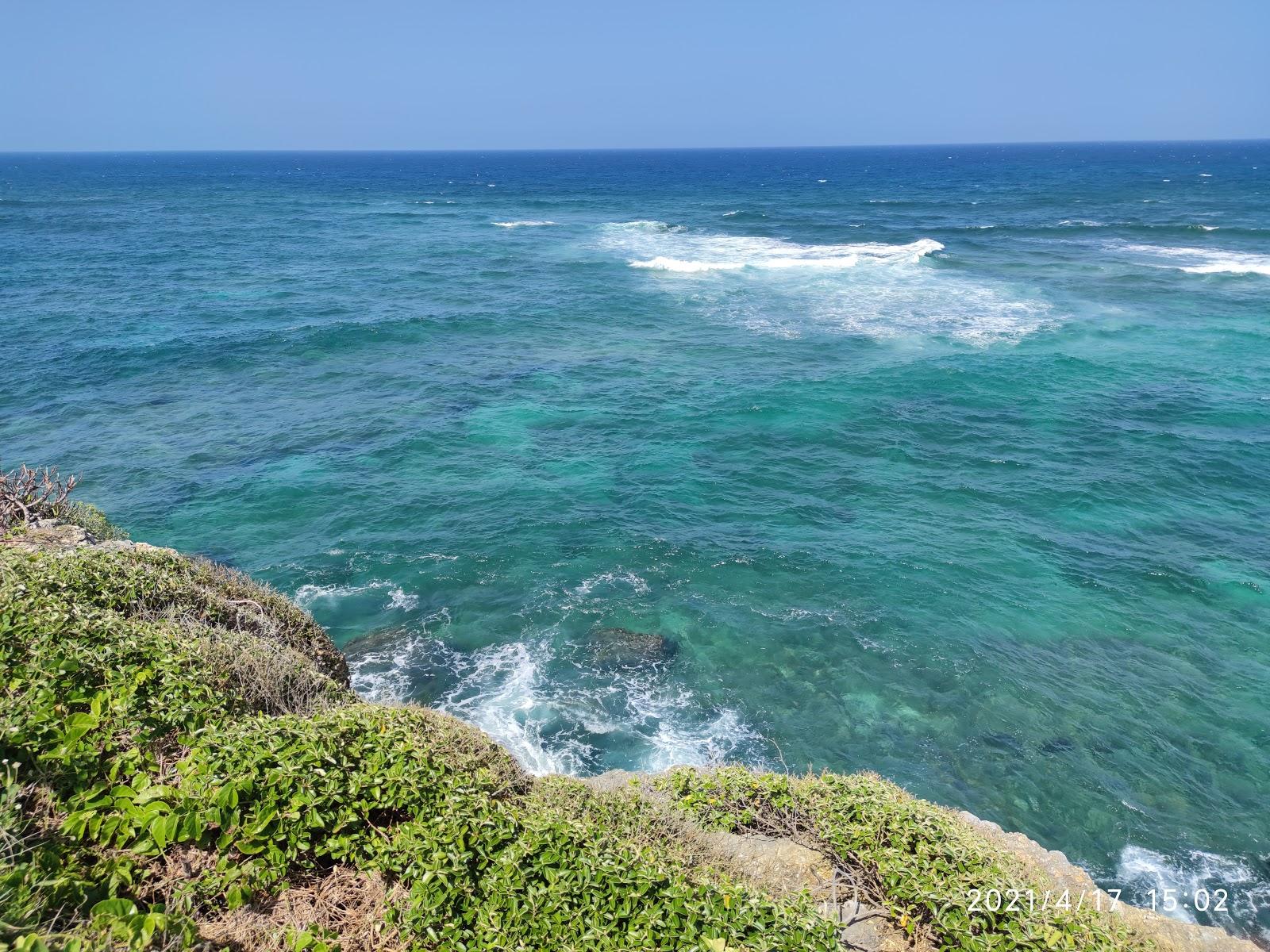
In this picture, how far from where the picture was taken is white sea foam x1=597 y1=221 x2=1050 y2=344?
4553cm

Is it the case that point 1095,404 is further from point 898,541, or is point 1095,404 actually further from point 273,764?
point 273,764

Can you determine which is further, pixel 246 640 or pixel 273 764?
pixel 246 640

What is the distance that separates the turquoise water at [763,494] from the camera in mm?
16875

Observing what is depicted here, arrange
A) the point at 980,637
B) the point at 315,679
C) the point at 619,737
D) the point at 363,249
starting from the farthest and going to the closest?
the point at 363,249
the point at 980,637
the point at 619,737
the point at 315,679

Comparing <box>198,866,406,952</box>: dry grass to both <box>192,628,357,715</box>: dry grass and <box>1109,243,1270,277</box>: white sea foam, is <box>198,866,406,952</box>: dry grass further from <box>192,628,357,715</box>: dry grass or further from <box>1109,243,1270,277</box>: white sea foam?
<box>1109,243,1270,277</box>: white sea foam

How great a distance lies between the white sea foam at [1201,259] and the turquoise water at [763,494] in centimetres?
82

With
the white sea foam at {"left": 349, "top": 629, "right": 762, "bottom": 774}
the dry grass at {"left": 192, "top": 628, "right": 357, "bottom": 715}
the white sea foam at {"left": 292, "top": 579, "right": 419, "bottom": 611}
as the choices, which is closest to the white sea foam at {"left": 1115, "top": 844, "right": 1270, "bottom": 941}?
the white sea foam at {"left": 349, "top": 629, "right": 762, "bottom": 774}

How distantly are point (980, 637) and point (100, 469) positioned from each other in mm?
31144

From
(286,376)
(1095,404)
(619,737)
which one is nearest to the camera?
(619,737)

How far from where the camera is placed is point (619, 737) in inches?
662

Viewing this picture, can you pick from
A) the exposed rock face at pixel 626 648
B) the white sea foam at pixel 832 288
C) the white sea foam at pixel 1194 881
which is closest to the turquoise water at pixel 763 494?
the white sea foam at pixel 1194 881

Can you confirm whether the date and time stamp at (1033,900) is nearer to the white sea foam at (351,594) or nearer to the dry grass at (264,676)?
the dry grass at (264,676)

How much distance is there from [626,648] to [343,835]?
12.6m

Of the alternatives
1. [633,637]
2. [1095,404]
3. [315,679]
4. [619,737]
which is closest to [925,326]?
[1095,404]
